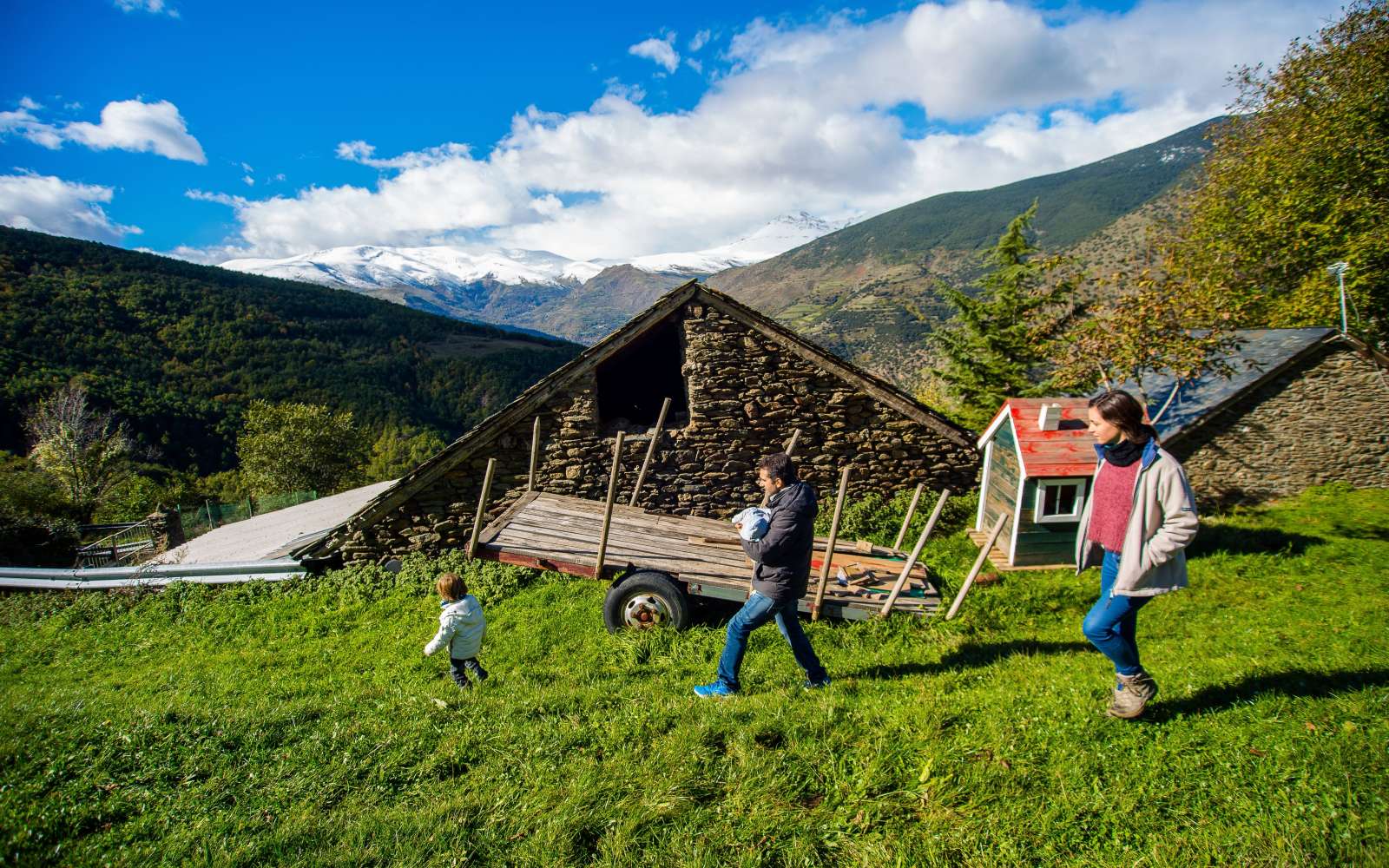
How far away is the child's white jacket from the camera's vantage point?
18.7 ft

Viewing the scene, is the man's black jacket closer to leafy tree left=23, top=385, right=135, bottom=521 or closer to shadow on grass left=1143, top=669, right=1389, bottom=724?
shadow on grass left=1143, top=669, right=1389, bottom=724

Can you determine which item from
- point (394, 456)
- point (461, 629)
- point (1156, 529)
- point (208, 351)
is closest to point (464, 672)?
point (461, 629)

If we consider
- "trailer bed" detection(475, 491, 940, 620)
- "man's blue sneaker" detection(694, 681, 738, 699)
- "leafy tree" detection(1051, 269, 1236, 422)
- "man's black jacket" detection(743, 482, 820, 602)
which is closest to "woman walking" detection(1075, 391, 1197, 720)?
"man's black jacket" detection(743, 482, 820, 602)

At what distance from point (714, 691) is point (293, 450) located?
47.4 meters

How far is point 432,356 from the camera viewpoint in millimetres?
112375

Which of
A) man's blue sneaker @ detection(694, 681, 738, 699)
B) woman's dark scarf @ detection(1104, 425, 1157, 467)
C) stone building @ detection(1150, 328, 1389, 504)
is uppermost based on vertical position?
stone building @ detection(1150, 328, 1389, 504)

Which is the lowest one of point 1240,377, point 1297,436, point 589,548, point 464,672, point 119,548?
point 119,548

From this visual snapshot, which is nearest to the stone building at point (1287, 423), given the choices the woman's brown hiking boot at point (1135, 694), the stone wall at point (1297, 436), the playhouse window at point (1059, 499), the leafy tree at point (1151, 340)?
the stone wall at point (1297, 436)

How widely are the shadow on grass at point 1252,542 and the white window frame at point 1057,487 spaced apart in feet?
6.83

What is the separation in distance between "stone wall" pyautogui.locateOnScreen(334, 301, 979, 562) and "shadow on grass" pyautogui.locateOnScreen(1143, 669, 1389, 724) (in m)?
7.43

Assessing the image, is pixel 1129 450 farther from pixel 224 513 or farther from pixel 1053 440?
pixel 224 513

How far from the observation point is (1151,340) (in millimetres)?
12602

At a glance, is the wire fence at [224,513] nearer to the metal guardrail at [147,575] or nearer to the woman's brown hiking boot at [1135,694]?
the metal guardrail at [147,575]

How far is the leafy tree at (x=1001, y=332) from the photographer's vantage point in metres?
18.8
